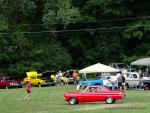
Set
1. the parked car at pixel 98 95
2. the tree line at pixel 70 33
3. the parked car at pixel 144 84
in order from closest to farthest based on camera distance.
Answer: the parked car at pixel 98 95, the parked car at pixel 144 84, the tree line at pixel 70 33

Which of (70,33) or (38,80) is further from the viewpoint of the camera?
(70,33)

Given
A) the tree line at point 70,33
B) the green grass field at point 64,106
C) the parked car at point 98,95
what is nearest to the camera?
the green grass field at point 64,106

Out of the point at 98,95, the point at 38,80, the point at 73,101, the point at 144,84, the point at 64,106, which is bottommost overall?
the point at 64,106

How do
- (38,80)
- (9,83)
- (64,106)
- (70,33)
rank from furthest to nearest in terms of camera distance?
(70,33), (38,80), (9,83), (64,106)

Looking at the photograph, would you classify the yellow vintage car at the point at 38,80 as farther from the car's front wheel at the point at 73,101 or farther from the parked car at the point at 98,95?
the parked car at the point at 98,95

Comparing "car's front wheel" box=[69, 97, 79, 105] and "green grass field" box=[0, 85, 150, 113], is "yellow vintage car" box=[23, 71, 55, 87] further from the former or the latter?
"car's front wheel" box=[69, 97, 79, 105]

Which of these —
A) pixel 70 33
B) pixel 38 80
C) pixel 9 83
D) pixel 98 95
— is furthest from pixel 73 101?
pixel 70 33

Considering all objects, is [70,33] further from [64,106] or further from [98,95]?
[64,106]

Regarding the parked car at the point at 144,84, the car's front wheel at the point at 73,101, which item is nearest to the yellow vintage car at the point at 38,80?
the parked car at the point at 144,84

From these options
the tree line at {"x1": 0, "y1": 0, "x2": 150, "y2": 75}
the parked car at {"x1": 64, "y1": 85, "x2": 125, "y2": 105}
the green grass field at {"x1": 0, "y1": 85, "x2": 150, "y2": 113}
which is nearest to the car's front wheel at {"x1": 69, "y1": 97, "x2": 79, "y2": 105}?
the parked car at {"x1": 64, "y1": 85, "x2": 125, "y2": 105}

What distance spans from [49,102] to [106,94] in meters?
4.27

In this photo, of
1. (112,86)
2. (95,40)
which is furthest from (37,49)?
(112,86)

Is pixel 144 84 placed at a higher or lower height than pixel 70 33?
lower

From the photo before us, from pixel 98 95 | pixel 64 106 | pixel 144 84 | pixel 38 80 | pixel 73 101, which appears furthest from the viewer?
pixel 38 80
